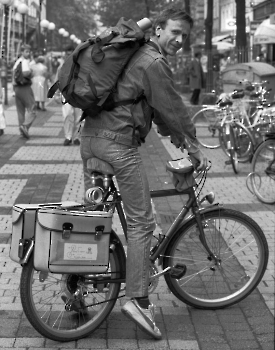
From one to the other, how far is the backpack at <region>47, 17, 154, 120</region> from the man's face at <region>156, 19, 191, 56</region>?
27cm

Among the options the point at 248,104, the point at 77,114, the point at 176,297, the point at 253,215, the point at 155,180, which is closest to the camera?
the point at 176,297

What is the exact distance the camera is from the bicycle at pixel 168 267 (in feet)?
14.4

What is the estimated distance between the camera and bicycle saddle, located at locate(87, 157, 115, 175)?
4461 mm

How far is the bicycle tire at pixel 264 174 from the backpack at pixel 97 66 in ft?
15.4

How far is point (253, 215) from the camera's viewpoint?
8133mm

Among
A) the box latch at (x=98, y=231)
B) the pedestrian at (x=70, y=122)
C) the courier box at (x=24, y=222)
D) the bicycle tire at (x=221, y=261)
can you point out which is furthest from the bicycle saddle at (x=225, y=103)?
the courier box at (x=24, y=222)

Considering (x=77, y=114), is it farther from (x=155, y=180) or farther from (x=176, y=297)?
(x=176, y=297)

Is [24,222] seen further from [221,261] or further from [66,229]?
[221,261]

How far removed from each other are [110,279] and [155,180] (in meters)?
5.94

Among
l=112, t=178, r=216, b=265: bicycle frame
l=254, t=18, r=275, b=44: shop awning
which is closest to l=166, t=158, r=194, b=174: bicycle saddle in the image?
l=112, t=178, r=216, b=265: bicycle frame

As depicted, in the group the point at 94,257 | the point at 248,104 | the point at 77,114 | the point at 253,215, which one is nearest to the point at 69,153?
the point at 77,114

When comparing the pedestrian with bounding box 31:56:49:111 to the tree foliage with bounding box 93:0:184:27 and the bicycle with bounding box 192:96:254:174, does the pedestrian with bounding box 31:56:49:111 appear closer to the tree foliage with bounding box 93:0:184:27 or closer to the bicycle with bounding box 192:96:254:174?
the bicycle with bounding box 192:96:254:174

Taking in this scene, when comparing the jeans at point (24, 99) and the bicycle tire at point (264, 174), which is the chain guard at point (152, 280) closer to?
the bicycle tire at point (264, 174)

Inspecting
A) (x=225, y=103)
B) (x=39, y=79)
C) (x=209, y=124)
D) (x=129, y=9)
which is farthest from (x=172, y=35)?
(x=129, y=9)
